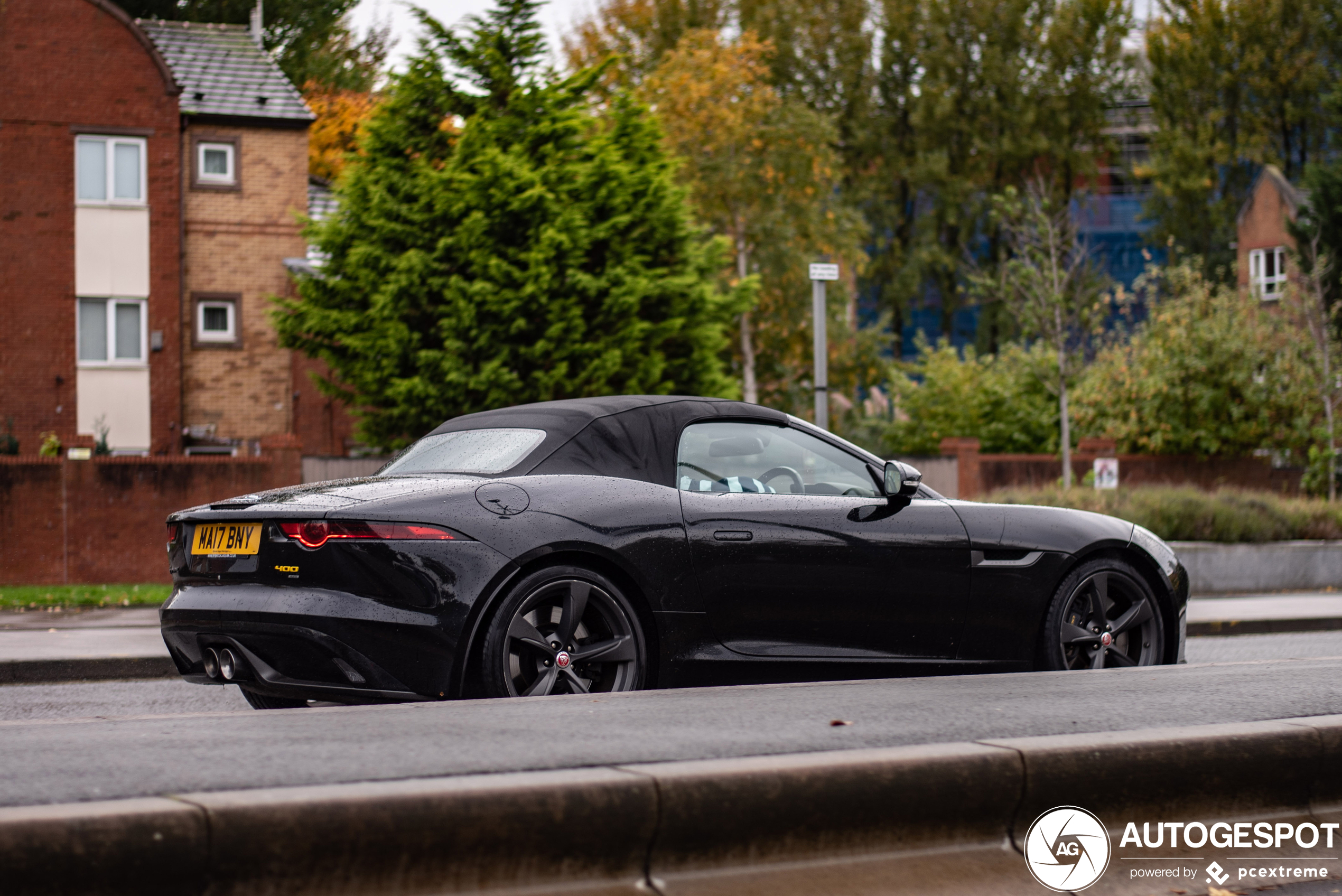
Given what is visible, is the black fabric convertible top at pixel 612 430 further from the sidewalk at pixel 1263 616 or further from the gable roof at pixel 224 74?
the gable roof at pixel 224 74

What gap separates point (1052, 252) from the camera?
82.6 feet

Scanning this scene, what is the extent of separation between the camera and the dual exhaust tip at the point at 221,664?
5.54 m

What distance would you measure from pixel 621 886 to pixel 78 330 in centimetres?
2643

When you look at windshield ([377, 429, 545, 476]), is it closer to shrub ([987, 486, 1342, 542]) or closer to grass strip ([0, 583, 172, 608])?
grass strip ([0, 583, 172, 608])

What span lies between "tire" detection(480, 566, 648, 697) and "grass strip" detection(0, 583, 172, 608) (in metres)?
9.63

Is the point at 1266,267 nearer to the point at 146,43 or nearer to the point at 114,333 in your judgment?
the point at 146,43

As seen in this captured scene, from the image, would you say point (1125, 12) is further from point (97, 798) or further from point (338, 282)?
point (97, 798)

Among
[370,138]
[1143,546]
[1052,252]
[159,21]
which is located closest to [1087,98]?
[1052,252]

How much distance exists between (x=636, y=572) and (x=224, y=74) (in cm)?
2625

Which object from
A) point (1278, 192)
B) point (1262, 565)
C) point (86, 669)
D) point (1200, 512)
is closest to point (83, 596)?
point (86, 669)

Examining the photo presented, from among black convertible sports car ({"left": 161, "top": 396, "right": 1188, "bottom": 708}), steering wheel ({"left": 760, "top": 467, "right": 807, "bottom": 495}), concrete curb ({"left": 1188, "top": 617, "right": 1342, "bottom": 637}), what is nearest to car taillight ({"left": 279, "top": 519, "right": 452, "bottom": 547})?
black convertible sports car ({"left": 161, "top": 396, "right": 1188, "bottom": 708})

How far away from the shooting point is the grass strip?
1513 centimetres

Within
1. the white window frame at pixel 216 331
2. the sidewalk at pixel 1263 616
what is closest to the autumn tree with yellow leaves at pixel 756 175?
the white window frame at pixel 216 331

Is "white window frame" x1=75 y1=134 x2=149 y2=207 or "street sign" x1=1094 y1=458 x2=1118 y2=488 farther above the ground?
"white window frame" x1=75 y1=134 x2=149 y2=207
